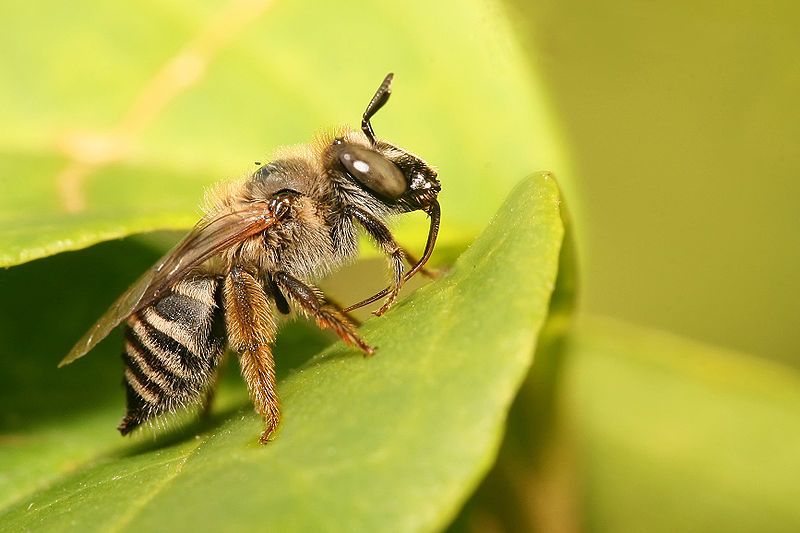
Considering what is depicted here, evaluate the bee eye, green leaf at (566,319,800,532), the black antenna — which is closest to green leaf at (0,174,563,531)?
the bee eye

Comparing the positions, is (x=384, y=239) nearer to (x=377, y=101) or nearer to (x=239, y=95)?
(x=377, y=101)

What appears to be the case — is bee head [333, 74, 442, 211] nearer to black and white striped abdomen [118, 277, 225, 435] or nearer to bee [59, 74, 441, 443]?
bee [59, 74, 441, 443]

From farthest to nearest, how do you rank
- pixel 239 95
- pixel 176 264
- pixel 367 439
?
pixel 239 95
pixel 176 264
pixel 367 439

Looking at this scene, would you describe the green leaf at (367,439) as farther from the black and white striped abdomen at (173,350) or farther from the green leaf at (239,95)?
the green leaf at (239,95)

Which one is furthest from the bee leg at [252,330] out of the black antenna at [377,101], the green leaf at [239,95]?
the black antenna at [377,101]

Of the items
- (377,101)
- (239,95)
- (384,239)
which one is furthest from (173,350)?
(239,95)
